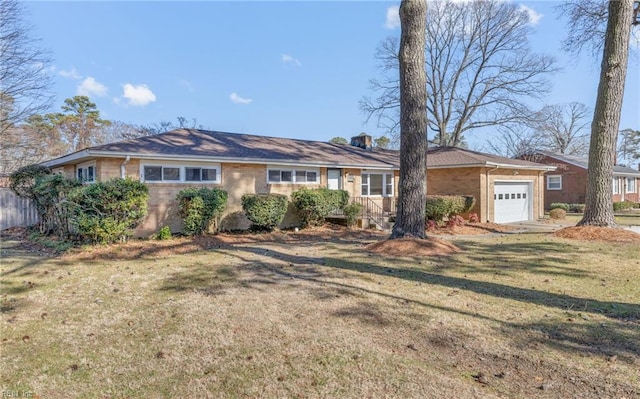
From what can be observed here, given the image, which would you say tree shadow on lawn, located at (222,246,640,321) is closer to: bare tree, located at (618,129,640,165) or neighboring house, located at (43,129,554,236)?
neighboring house, located at (43,129,554,236)

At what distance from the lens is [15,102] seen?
2112 cm

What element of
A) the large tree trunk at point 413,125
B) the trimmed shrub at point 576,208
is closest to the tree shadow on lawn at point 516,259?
the large tree trunk at point 413,125

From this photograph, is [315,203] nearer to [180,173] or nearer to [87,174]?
[180,173]

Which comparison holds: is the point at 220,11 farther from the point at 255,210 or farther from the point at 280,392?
the point at 280,392

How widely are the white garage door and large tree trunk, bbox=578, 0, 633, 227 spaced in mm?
5252

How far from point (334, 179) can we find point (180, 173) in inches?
267

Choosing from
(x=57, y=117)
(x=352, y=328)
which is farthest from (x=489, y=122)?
(x=57, y=117)

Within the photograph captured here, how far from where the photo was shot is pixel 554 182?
104 feet

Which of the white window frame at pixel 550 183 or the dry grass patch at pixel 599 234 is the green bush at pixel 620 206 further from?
the dry grass patch at pixel 599 234

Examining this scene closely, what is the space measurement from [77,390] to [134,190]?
25.6ft

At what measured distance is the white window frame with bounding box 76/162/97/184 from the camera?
1267 cm

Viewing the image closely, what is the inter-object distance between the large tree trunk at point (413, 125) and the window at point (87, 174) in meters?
10.1

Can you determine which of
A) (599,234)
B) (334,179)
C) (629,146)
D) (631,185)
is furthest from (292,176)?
(629,146)

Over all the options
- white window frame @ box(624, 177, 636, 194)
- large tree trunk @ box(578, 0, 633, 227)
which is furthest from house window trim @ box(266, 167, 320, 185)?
white window frame @ box(624, 177, 636, 194)
